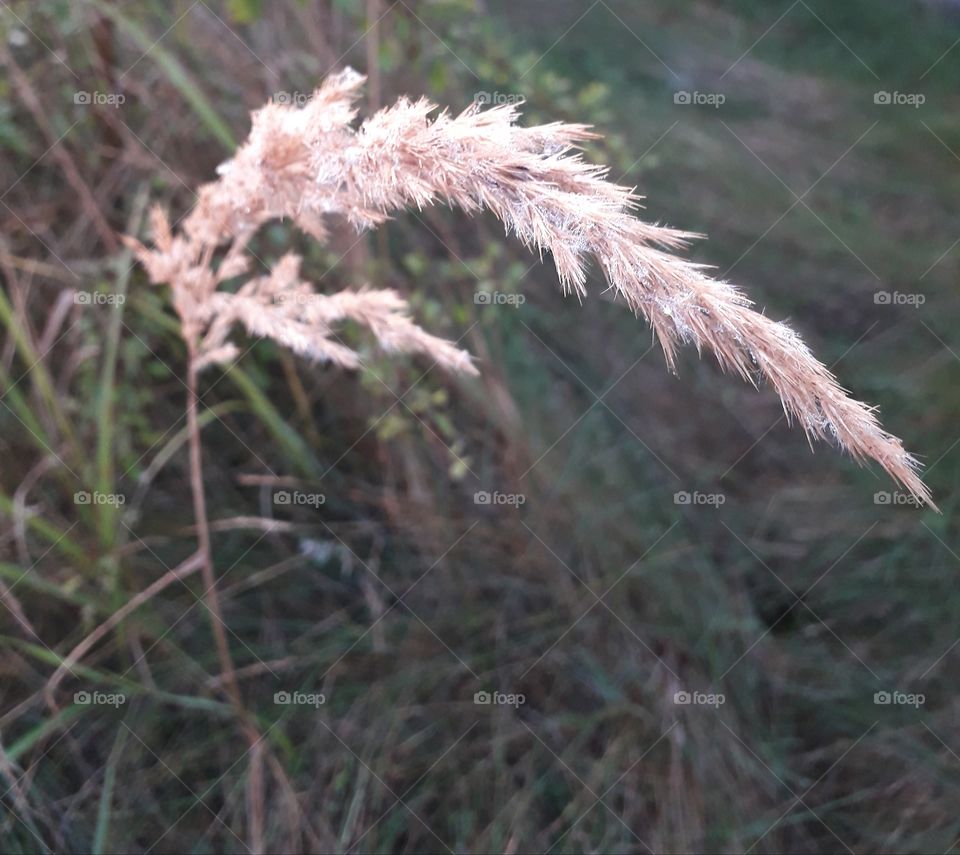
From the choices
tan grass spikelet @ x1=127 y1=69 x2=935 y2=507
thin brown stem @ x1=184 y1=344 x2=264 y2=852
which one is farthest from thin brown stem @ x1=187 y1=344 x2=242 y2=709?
tan grass spikelet @ x1=127 y1=69 x2=935 y2=507

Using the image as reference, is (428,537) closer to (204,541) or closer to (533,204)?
(204,541)

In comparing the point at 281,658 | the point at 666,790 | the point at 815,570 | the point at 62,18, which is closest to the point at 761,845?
the point at 666,790

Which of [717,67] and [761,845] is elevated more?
[717,67]

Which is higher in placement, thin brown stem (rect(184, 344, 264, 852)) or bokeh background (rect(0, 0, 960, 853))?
bokeh background (rect(0, 0, 960, 853))

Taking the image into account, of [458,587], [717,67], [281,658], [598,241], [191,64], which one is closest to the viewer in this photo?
[598,241]

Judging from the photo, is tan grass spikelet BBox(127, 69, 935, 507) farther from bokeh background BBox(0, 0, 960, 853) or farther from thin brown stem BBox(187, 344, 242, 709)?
bokeh background BBox(0, 0, 960, 853)

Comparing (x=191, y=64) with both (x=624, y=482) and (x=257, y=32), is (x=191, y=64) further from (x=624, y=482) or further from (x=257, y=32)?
(x=624, y=482)

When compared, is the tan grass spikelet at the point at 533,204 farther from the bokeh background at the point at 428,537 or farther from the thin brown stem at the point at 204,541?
the bokeh background at the point at 428,537
